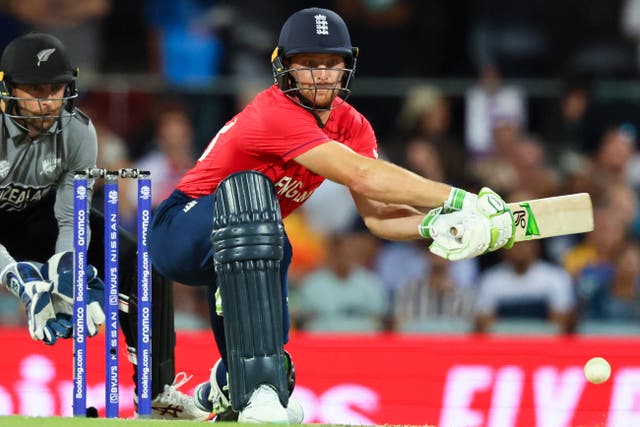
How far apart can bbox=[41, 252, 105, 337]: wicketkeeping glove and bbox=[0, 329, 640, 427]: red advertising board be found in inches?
70.7

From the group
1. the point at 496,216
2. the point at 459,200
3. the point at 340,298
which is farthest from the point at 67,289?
the point at 340,298

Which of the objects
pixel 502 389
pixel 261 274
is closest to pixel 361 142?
pixel 261 274

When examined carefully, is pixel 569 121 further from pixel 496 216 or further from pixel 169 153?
pixel 496 216

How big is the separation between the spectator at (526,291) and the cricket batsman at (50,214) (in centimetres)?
350

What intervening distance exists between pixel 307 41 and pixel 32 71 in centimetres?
132

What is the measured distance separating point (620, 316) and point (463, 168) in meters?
1.72

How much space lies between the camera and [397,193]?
5.11 metres

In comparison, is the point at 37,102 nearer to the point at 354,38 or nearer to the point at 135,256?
the point at 135,256

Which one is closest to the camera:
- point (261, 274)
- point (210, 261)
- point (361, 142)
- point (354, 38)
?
point (261, 274)

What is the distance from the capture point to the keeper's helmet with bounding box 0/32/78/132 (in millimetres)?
5895

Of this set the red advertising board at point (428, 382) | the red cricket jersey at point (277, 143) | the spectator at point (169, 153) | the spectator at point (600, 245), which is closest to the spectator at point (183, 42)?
the spectator at point (169, 153)

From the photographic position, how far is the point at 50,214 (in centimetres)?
625

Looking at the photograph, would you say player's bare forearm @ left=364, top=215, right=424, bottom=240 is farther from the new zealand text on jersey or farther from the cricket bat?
the new zealand text on jersey

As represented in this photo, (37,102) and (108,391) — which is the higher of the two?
(37,102)
